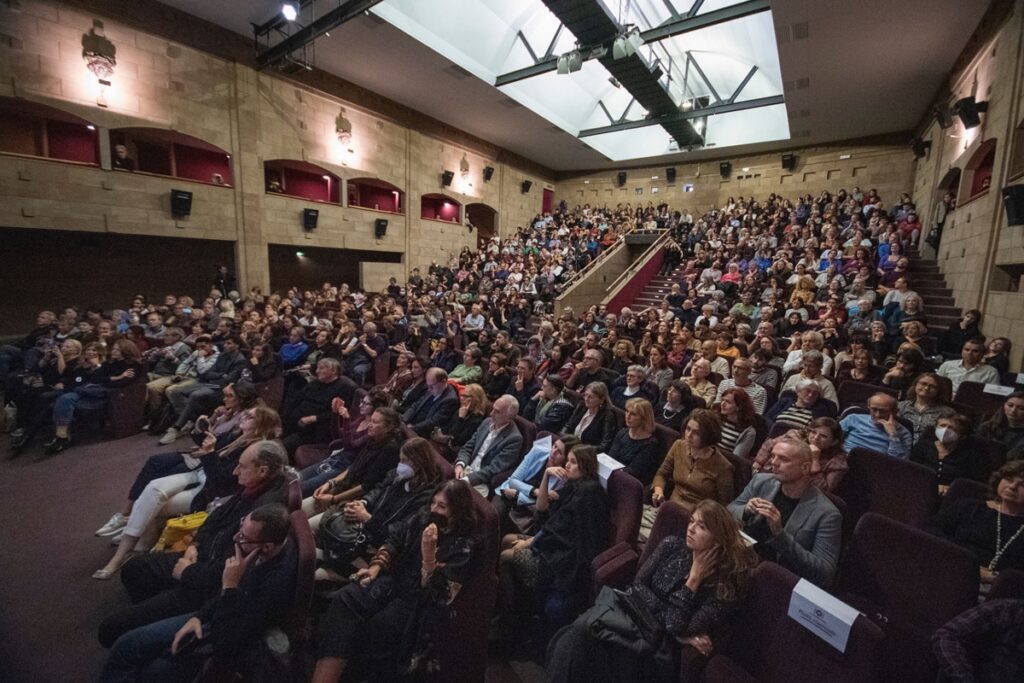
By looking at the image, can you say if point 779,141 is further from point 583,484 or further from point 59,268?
point 59,268

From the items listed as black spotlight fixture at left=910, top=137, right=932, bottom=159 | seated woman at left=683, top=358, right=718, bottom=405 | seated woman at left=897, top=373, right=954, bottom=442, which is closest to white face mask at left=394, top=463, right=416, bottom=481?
seated woman at left=683, top=358, right=718, bottom=405

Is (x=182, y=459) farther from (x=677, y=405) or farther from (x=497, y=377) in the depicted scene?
(x=677, y=405)

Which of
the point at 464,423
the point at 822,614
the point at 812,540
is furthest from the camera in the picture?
the point at 464,423

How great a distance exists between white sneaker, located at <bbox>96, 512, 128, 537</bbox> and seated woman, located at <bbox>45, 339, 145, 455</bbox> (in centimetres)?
175

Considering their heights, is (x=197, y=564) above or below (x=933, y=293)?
below

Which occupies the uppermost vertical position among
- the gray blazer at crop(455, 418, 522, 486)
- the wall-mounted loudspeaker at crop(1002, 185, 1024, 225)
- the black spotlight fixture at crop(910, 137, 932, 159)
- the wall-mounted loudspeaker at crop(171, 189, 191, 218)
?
the black spotlight fixture at crop(910, 137, 932, 159)

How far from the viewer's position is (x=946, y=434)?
2268 mm

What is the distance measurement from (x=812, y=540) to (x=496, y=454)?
1.64 metres

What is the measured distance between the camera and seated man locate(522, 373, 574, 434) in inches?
→ 127

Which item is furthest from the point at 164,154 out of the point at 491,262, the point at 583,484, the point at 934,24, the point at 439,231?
the point at 934,24

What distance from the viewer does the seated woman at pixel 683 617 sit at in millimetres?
1410

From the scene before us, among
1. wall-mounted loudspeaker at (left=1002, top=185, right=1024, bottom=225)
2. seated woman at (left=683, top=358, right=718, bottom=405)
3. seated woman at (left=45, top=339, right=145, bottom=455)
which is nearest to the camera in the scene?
seated woman at (left=683, top=358, right=718, bottom=405)

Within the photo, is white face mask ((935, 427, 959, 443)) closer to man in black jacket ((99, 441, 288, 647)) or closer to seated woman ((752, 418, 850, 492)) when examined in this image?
seated woman ((752, 418, 850, 492))

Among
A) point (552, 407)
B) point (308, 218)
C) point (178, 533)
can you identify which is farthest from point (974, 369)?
point (308, 218)
